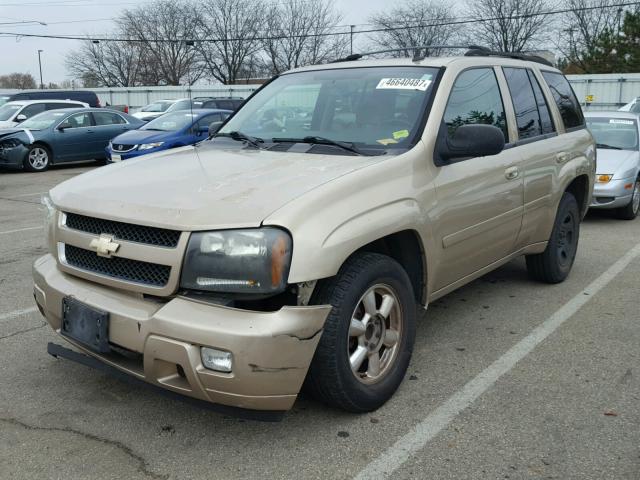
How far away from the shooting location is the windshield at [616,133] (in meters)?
9.45

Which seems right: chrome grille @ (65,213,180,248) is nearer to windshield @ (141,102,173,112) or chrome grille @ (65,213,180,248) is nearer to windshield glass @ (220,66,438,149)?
windshield glass @ (220,66,438,149)

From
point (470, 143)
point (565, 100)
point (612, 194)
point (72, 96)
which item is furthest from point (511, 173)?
point (72, 96)

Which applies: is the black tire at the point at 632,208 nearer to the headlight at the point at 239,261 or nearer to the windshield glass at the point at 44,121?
the headlight at the point at 239,261

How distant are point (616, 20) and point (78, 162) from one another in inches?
1987

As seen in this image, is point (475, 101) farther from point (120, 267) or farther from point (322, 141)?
point (120, 267)

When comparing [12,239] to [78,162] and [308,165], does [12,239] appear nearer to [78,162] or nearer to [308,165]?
[308,165]

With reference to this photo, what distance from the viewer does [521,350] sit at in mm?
4035

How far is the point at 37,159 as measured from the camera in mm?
14938

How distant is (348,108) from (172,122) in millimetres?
11119

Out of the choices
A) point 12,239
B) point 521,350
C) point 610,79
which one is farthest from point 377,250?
point 610,79

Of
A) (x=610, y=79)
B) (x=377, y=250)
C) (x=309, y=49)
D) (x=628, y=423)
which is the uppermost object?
(x=309, y=49)

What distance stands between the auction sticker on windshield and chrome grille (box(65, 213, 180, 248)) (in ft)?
5.98

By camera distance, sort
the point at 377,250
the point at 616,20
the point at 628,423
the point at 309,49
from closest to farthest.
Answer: the point at 628,423
the point at 377,250
the point at 616,20
the point at 309,49

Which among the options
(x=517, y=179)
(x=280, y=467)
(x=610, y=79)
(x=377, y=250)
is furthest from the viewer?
(x=610, y=79)
